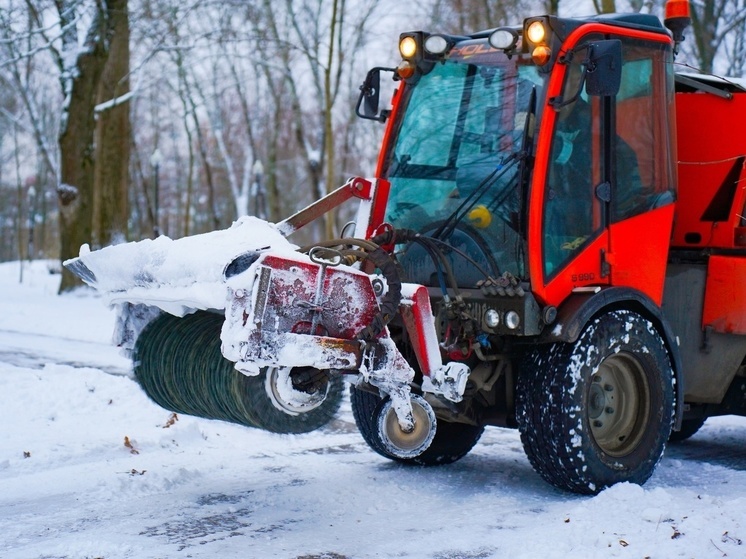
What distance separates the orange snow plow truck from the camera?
15.8 feet

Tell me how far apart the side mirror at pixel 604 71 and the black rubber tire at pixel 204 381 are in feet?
6.50

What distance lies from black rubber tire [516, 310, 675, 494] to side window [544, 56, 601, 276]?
46 cm

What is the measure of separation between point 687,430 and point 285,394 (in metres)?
3.90

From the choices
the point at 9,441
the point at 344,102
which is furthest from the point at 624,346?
the point at 344,102

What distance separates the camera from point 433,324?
16.2 feet

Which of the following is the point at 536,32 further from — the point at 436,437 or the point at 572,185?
the point at 436,437

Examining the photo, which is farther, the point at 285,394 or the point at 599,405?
the point at 599,405

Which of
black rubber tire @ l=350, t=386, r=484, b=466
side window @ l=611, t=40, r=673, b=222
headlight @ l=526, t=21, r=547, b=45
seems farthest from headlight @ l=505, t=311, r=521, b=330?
headlight @ l=526, t=21, r=547, b=45

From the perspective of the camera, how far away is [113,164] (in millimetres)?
19609

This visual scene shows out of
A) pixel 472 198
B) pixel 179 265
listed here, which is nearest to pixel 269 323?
pixel 179 265

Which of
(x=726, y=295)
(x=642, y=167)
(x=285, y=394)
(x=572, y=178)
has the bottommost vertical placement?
(x=285, y=394)

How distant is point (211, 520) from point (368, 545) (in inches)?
33.6

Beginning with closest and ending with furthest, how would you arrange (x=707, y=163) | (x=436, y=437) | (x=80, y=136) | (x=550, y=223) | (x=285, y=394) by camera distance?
(x=285, y=394)
(x=550, y=223)
(x=436, y=437)
(x=707, y=163)
(x=80, y=136)

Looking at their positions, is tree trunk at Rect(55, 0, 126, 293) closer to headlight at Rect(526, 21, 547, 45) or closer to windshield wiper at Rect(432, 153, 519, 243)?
windshield wiper at Rect(432, 153, 519, 243)
